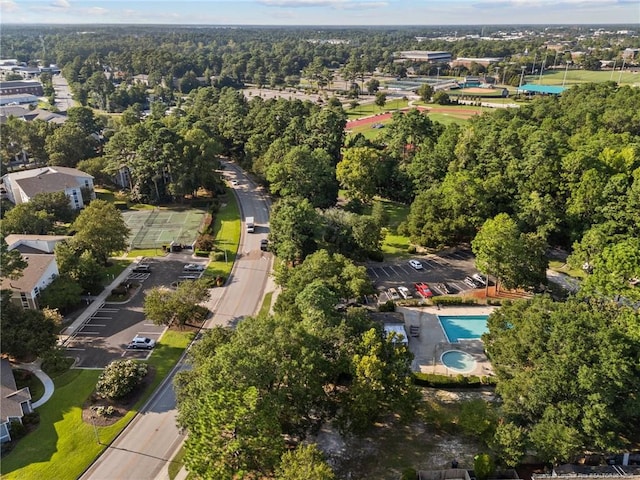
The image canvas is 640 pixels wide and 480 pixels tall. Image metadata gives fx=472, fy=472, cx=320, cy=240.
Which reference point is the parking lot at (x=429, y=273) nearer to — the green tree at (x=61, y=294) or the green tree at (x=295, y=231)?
the green tree at (x=295, y=231)

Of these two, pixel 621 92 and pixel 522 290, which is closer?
pixel 522 290

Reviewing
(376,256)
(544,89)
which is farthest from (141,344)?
(544,89)

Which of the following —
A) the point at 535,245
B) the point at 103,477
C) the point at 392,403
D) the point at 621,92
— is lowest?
the point at 103,477

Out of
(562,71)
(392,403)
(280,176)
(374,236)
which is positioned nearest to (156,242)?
(280,176)

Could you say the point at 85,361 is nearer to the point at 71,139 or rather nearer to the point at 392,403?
the point at 392,403

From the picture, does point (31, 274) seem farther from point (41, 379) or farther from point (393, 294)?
point (393, 294)

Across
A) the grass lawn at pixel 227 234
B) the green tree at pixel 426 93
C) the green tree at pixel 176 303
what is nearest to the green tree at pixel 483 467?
the green tree at pixel 176 303

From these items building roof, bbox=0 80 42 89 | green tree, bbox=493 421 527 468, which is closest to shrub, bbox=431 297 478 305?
green tree, bbox=493 421 527 468
